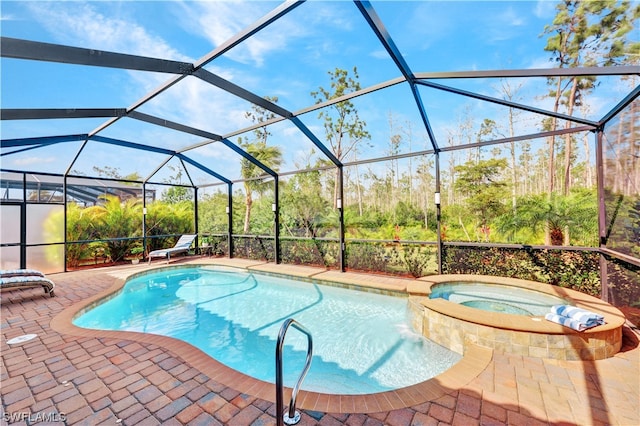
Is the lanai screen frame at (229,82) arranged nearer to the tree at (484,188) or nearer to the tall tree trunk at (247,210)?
the tree at (484,188)

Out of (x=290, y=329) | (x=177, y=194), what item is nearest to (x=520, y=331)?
(x=290, y=329)

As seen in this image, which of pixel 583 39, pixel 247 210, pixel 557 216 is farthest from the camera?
pixel 247 210

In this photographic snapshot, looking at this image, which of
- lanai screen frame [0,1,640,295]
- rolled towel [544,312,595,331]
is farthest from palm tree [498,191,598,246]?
rolled towel [544,312,595,331]

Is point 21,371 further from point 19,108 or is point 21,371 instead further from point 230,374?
point 19,108

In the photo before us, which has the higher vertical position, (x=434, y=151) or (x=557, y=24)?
(x=557, y=24)

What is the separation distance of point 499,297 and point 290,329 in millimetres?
4381

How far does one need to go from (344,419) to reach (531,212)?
941 cm

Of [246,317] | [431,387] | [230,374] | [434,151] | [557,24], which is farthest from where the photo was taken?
[557,24]

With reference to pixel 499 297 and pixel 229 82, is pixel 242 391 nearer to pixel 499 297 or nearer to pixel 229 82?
pixel 229 82

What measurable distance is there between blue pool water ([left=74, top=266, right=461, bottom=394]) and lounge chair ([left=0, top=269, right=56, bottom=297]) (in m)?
1.29

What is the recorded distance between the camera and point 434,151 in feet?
21.3

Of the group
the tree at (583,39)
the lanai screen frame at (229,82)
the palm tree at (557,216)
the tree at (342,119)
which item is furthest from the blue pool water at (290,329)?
the tree at (583,39)

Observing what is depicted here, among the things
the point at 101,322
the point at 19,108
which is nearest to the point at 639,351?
the point at 101,322

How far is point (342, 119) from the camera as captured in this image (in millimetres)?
15500
